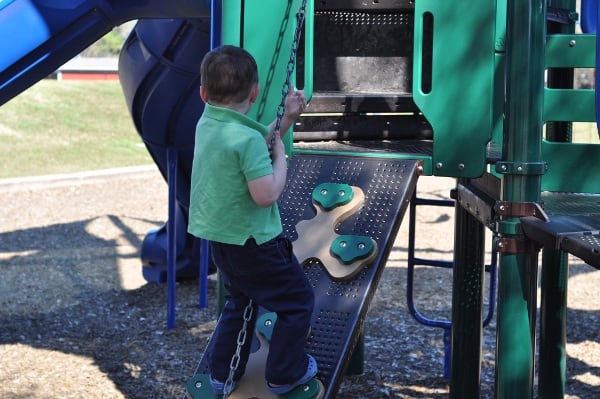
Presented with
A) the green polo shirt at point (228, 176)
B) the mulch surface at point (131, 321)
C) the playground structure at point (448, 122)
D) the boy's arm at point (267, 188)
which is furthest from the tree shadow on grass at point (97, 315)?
the boy's arm at point (267, 188)

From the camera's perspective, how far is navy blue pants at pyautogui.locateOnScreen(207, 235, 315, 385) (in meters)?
2.79

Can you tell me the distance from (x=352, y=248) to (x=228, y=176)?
26.9 inches

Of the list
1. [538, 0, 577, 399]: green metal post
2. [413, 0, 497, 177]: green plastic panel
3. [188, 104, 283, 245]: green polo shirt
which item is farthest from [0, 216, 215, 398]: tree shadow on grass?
[188, 104, 283, 245]: green polo shirt

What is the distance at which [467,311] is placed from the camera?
4.70m

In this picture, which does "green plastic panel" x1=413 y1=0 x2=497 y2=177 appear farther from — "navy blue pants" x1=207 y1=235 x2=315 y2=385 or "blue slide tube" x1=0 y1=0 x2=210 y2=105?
"blue slide tube" x1=0 y1=0 x2=210 y2=105

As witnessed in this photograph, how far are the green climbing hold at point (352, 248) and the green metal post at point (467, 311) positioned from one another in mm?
1526

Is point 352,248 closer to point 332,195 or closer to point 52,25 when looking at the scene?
point 332,195

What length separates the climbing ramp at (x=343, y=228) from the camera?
9.88ft

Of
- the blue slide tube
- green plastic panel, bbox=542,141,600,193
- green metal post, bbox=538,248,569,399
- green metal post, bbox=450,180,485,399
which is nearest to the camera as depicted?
green plastic panel, bbox=542,141,600,193

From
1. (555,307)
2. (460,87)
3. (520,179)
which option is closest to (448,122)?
(460,87)

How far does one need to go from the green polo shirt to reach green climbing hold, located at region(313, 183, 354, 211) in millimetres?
624

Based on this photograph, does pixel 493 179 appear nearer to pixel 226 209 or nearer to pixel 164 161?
pixel 226 209

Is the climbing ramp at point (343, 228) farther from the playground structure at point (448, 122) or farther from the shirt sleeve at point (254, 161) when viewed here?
the shirt sleeve at point (254, 161)

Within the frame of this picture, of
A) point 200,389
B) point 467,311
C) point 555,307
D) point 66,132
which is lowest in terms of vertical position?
point 66,132
